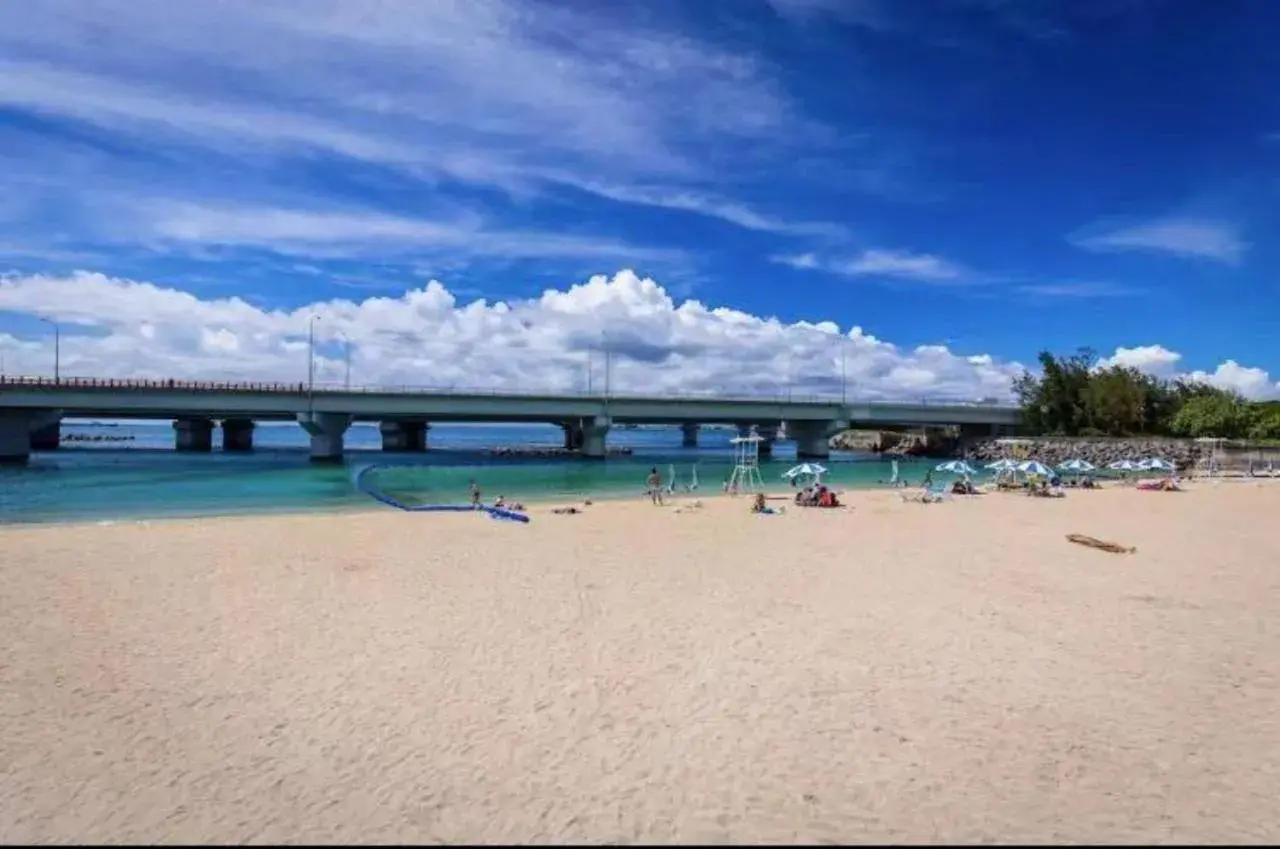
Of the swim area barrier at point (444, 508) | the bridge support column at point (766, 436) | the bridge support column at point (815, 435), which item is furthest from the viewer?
the bridge support column at point (766, 436)

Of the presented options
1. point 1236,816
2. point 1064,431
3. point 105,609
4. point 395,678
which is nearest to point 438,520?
point 105,609

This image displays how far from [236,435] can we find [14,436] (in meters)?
38.3

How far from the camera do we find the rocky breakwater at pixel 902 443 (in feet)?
386

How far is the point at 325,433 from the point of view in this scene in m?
73.7

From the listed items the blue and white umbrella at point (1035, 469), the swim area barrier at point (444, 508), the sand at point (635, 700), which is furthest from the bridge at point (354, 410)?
the sand at point (635, 700)

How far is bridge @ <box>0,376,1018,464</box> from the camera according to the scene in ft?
209

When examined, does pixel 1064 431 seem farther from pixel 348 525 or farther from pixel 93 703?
pixel 93 703

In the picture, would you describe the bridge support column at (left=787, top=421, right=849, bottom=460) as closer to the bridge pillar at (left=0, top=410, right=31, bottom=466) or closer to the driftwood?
the driftwood

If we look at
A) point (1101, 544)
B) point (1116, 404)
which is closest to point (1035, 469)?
point (1101, 544)

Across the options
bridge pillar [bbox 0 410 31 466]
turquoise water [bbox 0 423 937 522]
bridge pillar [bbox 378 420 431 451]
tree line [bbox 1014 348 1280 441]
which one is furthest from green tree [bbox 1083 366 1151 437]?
bridge pillar [bbox 0 410 31 466]

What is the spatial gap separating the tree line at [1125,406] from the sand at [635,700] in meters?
81.2

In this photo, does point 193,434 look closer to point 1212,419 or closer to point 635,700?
point 635,700

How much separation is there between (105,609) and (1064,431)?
102 meters

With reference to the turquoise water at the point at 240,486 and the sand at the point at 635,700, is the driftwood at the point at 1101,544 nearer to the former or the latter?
the sand at the point at 635,700
